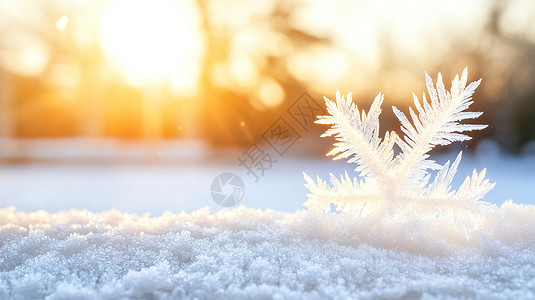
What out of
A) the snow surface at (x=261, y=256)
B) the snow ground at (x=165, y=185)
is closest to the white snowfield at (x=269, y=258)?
the snow surface at (x=261, y=256)

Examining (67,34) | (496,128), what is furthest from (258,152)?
(496,128)

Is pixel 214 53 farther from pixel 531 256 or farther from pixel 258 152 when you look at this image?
pixel 531 256

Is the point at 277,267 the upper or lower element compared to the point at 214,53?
lower

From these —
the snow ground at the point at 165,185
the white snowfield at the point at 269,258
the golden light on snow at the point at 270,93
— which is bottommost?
the white snowfield at the point at 269,258

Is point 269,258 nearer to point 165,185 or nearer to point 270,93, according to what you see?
point 165,185

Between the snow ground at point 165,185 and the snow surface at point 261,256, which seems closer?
the snow surface at point 261,256

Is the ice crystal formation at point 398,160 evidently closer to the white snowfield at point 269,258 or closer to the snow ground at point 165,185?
the white snowfield at point 269,258

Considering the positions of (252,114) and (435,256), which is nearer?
(435,256)

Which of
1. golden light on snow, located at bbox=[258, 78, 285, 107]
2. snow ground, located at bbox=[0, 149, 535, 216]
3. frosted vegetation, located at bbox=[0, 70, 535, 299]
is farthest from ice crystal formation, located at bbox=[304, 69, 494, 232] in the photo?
golden light on snow, located at bbox=[258, 78, 285, 107]

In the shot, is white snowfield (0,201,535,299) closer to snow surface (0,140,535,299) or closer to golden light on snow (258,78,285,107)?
snow surface (0,140,535,299)
